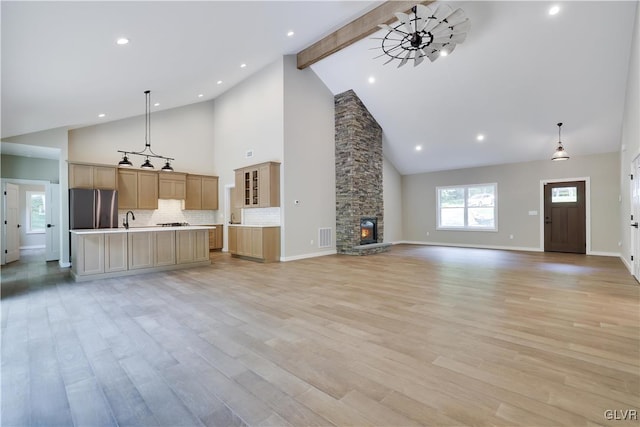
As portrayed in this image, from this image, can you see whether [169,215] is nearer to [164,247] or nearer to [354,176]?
[164,247]

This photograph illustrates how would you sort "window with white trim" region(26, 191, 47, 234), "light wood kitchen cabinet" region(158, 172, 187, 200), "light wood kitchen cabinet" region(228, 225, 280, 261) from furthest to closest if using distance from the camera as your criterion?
"window with white trim" region(26, 191, 47, 234), "light wood kitchen cabinet" region(158, 172, 187, 200), "light wood kitchen cabinet" region(228, 225, 280, 261)

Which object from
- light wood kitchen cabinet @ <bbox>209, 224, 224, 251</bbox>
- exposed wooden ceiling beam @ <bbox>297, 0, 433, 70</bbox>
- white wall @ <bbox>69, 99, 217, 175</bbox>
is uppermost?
exposed wooden ceiling beam @ <bbox>297, 0, 433, 70</bbox>

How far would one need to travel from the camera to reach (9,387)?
6.57ft

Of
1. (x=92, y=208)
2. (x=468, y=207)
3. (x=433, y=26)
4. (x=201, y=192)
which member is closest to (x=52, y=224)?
(x=92, y=208)

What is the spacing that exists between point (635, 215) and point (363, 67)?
6.30m

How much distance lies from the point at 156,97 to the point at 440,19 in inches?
241

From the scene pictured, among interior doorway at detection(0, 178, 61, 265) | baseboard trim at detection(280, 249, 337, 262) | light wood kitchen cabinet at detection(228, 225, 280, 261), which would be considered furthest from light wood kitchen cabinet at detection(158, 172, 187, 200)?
baseboard trim at detection(280, 249, 337, 262)

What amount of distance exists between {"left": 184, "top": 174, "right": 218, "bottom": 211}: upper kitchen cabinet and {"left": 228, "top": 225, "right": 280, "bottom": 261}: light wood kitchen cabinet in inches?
88.4

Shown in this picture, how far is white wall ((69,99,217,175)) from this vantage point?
301 inches

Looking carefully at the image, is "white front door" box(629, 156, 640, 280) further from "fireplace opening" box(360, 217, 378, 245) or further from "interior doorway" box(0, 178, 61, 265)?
"interior doorway" box(0, 178, 61, 265)

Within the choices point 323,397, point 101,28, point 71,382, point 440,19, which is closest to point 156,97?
point 101,28

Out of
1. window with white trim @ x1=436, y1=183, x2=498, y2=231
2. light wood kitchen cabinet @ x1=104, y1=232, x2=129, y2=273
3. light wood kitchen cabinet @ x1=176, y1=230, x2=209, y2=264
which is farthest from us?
window with white trim @ x1=436, y1=183, x2=498, y2=231

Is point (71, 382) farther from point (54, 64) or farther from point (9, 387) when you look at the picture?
point (54, 64)
